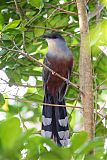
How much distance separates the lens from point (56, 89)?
2.28m

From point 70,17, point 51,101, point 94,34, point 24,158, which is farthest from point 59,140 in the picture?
point 24,158

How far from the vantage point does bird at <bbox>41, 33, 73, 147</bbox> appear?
6.21 ft

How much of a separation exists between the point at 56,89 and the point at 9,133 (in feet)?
5.92

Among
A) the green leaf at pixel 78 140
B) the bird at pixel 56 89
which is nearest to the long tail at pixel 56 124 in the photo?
the bird at pixel 56 89

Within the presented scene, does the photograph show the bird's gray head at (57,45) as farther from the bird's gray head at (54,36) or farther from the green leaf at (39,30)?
the green leaf at (39,30)

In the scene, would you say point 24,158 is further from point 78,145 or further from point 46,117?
point 46,117

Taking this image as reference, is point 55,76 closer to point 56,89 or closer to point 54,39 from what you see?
point 56,89

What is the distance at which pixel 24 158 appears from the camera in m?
0.76

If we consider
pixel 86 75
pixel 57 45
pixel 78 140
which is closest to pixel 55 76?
pixel 57 45

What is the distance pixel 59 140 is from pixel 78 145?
1323 millimetres

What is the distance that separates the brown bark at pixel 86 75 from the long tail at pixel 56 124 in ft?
1.08

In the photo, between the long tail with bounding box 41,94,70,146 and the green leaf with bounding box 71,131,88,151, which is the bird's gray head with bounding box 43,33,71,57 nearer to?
the long tail with bounding box 41,94,70,146

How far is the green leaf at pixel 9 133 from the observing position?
0.47m

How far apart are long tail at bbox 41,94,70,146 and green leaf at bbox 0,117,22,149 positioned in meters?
1.33
